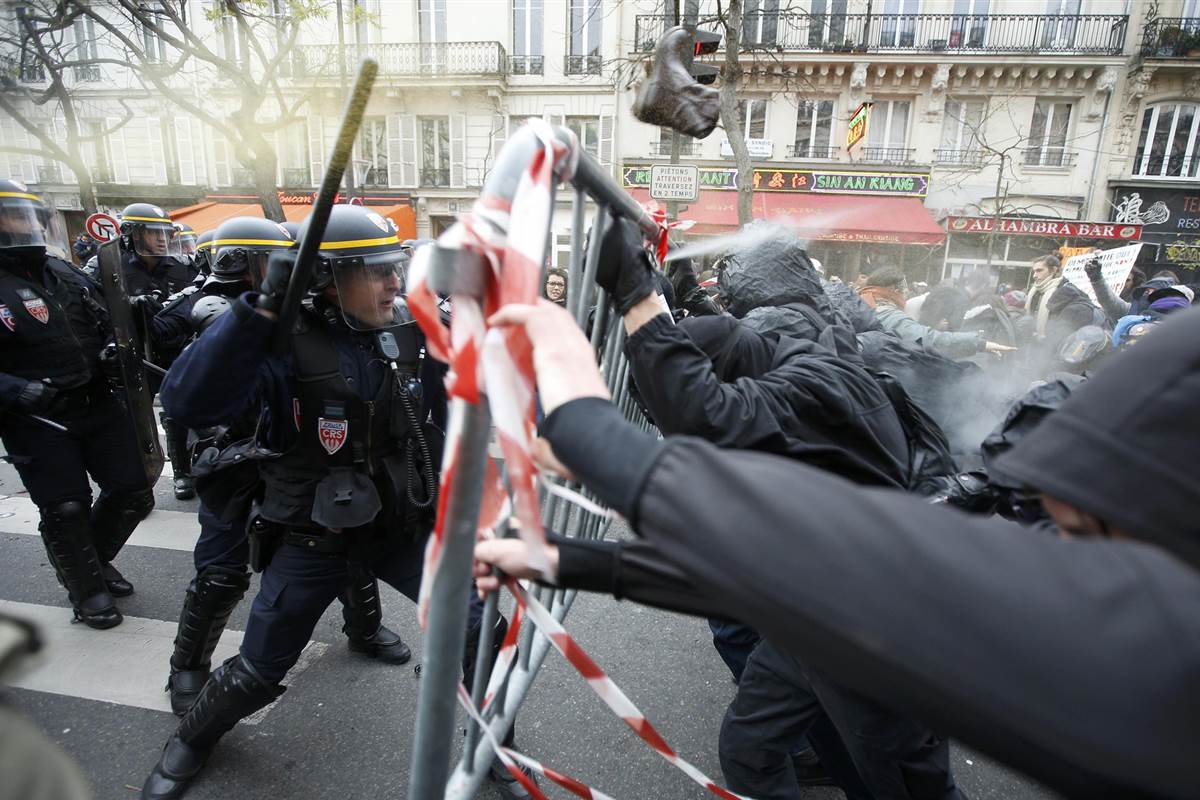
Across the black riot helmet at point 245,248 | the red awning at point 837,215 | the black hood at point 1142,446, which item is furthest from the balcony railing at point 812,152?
the black hood at point 1142,446

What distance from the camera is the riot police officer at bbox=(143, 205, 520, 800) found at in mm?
2152

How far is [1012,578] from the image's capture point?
0.57m

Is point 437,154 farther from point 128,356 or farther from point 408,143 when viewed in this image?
point 128,356

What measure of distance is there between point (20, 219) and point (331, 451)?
7.86 ft

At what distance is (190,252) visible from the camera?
681 cm

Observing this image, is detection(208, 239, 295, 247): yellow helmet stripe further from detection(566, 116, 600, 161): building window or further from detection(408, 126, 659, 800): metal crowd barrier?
detection(566, 116, 600, 161): building window

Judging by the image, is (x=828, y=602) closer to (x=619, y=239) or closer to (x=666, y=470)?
(x=666, y=470)

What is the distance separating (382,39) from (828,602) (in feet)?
74.8

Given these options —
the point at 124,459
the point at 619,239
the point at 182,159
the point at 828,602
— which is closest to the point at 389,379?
the point at 619,239

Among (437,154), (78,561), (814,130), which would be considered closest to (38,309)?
(78,561)

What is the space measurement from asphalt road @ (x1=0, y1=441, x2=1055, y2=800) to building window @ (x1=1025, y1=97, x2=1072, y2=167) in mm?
20423

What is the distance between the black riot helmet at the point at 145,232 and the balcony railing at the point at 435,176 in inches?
591

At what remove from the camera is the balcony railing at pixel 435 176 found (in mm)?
19719

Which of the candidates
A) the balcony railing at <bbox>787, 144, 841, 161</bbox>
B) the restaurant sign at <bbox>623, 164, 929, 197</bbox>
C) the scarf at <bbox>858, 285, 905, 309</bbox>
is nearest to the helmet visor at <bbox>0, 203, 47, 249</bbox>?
the scarf at <bbox>858, 285, 905, 309</bbox>
